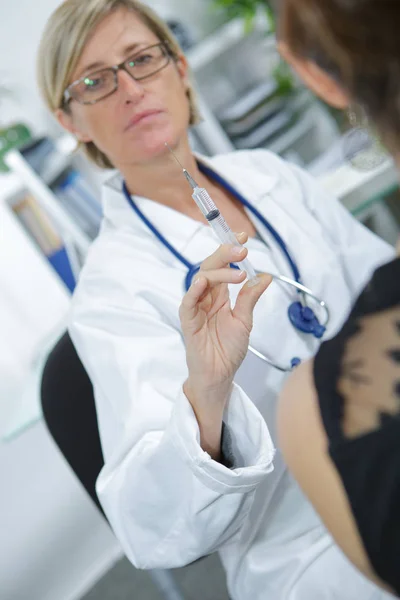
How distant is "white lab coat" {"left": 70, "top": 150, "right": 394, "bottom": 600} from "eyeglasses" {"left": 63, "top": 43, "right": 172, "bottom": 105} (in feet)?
0.59

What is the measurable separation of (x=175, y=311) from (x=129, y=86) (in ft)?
1.36

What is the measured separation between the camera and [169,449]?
814mm

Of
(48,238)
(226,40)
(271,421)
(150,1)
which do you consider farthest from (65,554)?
(150,1)

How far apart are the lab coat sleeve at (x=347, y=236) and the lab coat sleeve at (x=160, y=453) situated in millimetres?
430

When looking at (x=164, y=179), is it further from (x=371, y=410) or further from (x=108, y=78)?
(x=371, y=410)

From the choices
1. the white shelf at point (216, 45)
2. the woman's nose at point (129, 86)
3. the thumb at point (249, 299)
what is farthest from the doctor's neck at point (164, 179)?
the white shelf at point (216, 45)

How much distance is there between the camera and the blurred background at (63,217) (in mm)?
1725

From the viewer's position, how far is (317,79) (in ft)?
1.67

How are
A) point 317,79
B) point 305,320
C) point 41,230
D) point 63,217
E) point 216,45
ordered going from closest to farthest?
point 317,79 < point 305,320 < point 63,217 < point 41,230 < point 216,45

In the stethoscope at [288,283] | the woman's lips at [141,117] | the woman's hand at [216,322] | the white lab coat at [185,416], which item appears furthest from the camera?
the woman's lips at [141,117]

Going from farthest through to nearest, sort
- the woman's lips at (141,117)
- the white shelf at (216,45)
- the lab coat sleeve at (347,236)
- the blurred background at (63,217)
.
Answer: the white shelf at (216,45) < the blurred background at (63,217) < the lab coat sleeve at (347,236) < the woman's lips at (141,117)

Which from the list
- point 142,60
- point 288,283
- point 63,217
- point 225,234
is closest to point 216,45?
point 63,217

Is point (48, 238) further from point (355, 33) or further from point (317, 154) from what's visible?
point (355, 33)

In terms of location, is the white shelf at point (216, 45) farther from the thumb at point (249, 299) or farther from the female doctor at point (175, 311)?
the thumb at point (249, 299)
